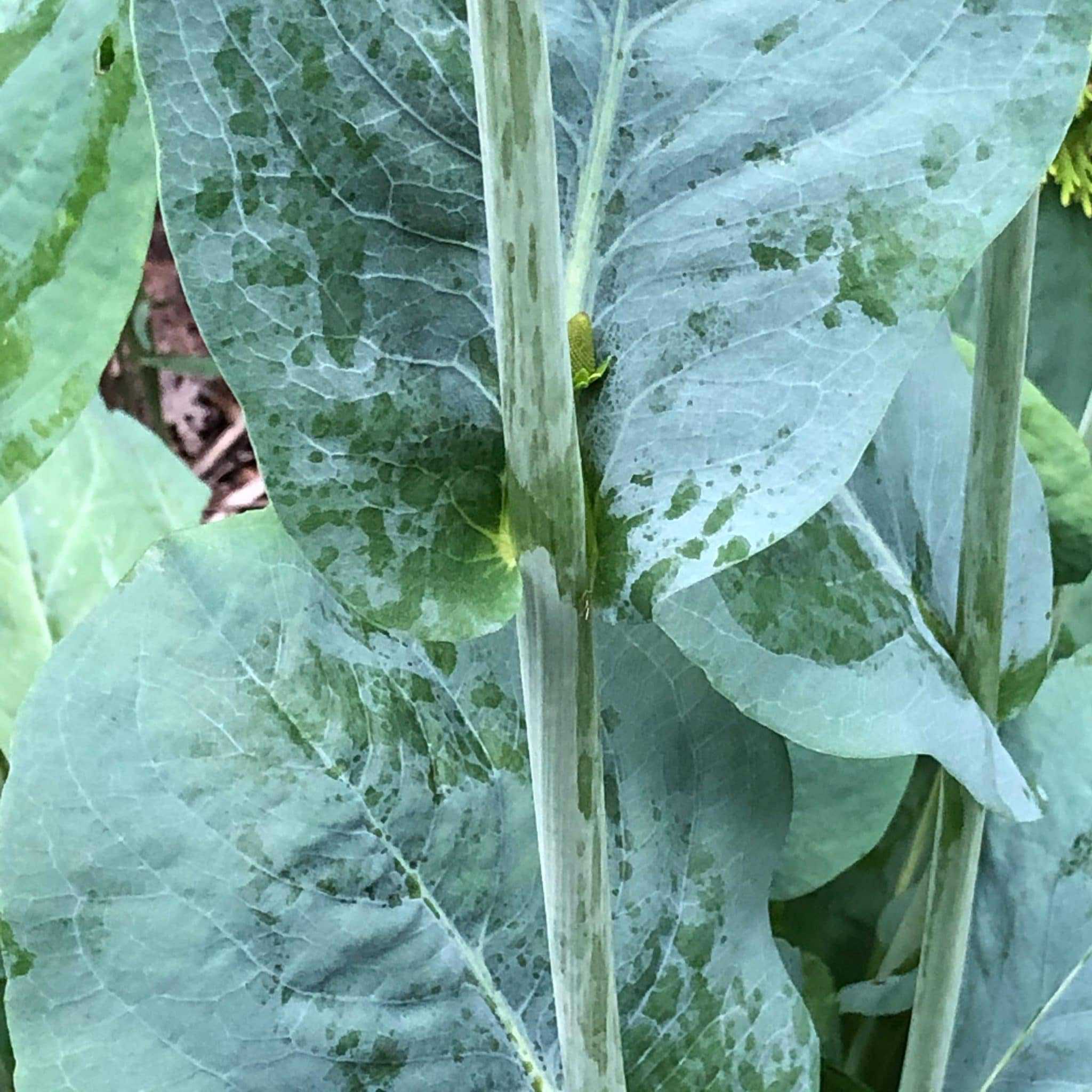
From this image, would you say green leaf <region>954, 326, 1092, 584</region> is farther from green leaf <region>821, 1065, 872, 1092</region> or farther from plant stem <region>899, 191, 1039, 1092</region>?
green leaf <region>821, 1065, 872, 1092</region>

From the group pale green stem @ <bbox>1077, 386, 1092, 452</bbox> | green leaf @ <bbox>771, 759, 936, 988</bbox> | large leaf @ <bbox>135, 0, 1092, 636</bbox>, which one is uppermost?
pale green stem @ <bbox>1077, 386, 1092, 452</bbox>

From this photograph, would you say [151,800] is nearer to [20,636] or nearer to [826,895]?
[20,636]

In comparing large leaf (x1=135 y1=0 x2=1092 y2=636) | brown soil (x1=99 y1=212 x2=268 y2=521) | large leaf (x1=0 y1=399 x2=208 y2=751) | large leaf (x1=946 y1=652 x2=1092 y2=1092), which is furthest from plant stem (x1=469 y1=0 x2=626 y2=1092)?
brown soil (x1=99 y1=212 x2=268 y2=521)

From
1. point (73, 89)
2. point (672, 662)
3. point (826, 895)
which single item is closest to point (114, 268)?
point (73, 89)

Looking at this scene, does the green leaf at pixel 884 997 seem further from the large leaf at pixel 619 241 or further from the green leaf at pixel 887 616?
the large leaf at pixel 619 241

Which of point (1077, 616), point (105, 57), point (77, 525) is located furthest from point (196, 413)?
point (105, 57)

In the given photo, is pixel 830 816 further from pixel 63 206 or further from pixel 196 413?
pixel 196 413

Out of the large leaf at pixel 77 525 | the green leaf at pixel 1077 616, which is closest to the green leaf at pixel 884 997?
the green leaf at pixel 1077 616
